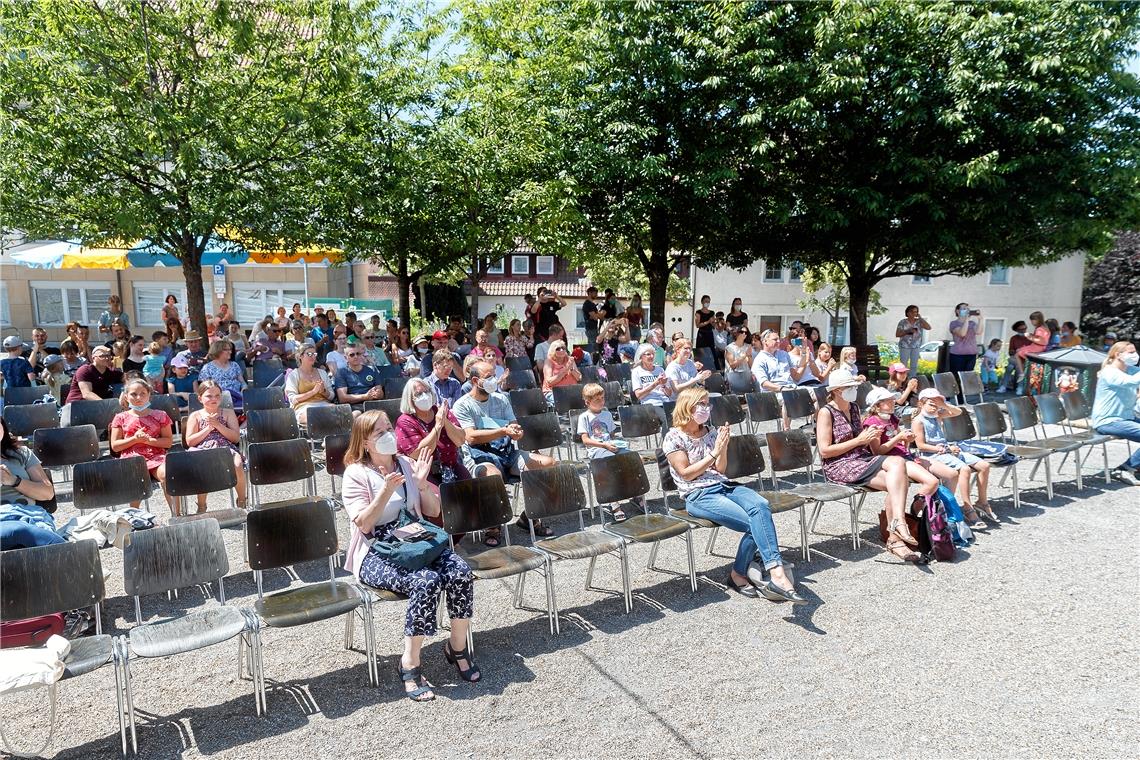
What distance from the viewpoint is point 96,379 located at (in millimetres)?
9273

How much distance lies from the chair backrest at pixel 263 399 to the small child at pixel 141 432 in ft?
7.46

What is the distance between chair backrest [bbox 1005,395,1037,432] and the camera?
859cm

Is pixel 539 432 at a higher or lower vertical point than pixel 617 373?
lower

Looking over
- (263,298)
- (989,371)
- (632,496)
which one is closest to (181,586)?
(632,496)

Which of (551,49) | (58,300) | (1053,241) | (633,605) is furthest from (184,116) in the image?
(58,300)

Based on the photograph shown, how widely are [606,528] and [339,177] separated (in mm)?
9386

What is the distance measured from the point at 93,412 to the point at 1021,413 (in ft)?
34.1

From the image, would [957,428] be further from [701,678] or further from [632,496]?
[701,678]

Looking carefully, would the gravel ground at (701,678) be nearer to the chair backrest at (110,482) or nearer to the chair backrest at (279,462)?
the chair backrest at (110,482)

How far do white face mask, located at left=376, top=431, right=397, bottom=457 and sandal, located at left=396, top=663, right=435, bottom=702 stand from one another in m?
1.25

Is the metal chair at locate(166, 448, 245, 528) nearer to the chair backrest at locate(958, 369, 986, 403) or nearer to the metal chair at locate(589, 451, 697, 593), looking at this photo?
the metal chair at locate(589, 451, 697, 593)

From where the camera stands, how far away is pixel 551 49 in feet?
50.0

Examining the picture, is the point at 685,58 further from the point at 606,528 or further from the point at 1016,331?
the point at 606,528

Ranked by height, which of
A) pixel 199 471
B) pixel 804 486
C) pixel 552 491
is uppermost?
pixel 199 471
